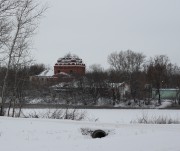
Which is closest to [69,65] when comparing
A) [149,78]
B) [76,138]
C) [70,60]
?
[70,60]

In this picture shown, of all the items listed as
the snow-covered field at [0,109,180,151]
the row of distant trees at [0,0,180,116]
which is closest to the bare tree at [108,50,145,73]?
the row of distant trees at [0,0,180,116]

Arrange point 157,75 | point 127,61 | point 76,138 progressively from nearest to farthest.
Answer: point 76,138 < point 157,75 < point 127,61

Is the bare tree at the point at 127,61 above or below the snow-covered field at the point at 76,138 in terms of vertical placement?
above

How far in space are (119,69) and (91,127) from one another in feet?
360

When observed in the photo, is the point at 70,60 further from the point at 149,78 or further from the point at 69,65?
the point at 149,78

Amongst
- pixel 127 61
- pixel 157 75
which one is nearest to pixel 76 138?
pixel 157 75

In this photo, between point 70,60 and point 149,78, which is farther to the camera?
point 70,60

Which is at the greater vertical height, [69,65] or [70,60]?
[70,60]

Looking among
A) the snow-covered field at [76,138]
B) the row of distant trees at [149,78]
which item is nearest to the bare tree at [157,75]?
the row of distant trees at [149,78]

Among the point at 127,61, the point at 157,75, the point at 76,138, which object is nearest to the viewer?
the point at 76,138

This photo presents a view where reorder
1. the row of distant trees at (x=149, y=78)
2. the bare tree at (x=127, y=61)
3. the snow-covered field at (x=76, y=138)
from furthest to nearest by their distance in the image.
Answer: the bare tree at (x=127, y=61) < the row of distant trees at (x=149, y=78) < the snow-covered field at (x=76, y=138)

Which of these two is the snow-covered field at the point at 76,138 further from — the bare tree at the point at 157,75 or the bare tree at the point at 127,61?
the bare tree at the point at 127,61

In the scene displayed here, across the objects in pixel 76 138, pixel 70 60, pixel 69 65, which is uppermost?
pixel 70 60

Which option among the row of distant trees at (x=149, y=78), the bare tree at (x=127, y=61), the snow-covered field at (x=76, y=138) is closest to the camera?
the snow-covered field at (x=76, y=138)
